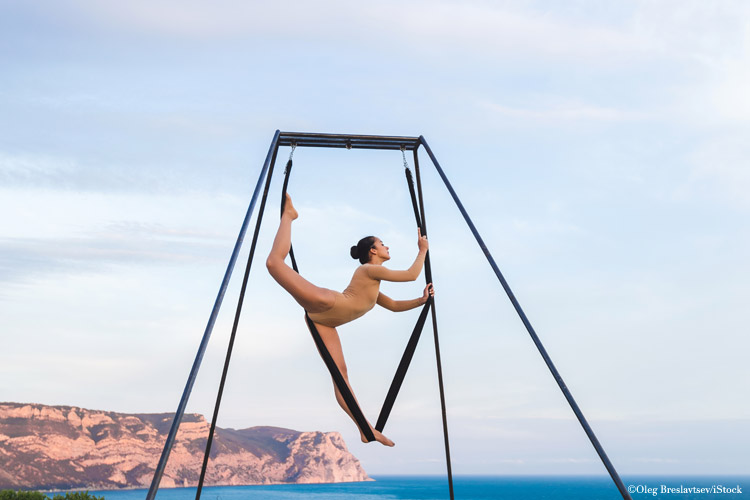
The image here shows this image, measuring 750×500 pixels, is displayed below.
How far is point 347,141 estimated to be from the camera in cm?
A: 830

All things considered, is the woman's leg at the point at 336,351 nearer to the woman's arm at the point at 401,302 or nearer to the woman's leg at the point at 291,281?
the woman's leg at the point at 291,281

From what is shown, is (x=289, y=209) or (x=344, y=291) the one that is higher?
(x=289, y=209)

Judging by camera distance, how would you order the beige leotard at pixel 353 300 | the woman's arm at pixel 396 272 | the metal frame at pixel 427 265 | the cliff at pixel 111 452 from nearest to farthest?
the metal frame at pixel 427 265
the woman's arm at pixel 396 272
the beige leotard at pixel 353 300
the cliff at pixel 111 452

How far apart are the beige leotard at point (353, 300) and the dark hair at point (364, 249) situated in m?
0.30

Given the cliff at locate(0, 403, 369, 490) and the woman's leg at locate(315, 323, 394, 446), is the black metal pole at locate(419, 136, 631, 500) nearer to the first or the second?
the woman's leg at locate(315, 323, 394, 446)

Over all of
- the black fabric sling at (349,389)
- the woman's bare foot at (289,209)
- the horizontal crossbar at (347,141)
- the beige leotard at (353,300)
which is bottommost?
the black fabric sling at (349,389)

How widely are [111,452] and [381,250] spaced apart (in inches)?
5439

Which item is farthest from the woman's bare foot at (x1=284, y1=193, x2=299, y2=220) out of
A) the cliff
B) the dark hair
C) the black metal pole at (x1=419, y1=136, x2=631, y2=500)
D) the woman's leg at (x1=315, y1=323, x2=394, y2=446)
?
the cliff

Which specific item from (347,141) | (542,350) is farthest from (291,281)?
(542,350)

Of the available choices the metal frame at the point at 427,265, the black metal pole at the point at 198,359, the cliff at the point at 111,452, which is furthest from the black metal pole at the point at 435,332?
the cliff at the point at 111,452

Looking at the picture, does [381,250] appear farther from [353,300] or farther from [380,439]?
[380,439]

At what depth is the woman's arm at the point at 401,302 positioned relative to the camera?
7.97 metres

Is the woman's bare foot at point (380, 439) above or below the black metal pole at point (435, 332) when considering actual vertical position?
below

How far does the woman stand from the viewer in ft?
22.8
